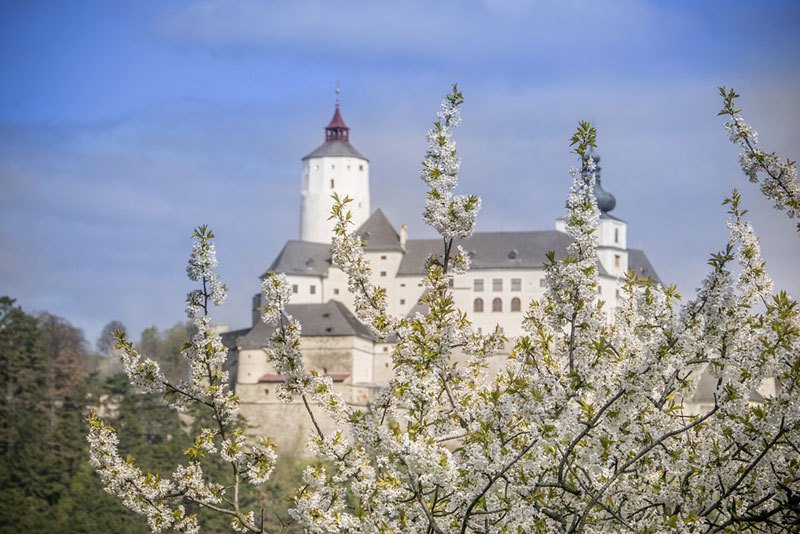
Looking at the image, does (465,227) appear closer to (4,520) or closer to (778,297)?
(778,297)

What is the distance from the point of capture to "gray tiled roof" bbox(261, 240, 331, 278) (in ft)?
242

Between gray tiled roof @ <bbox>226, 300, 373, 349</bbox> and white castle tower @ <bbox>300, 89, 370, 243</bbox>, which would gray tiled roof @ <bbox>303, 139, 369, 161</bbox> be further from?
gray tiled roof @ <bbox>226, 300, 373, 349</bbox>

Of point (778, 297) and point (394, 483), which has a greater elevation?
point (778, 297)

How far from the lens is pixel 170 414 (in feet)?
206

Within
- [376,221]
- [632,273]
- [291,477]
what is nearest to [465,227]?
[632,273]

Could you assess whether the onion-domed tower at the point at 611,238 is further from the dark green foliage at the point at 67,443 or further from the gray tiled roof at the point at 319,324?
the dark green foliage at the point at 67,443

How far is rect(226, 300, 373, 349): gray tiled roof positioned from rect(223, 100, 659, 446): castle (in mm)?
52

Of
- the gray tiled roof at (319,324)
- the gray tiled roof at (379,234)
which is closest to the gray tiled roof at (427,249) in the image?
the gray tiled roof at (379,234)

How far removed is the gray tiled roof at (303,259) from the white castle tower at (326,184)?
2.87 m

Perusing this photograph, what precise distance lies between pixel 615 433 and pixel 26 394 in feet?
204

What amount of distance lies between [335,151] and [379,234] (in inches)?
359

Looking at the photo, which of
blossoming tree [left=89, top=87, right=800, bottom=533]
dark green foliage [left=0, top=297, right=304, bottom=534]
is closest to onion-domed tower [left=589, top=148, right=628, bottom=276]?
dark green foliage [left=0, top=297, right=304, bottom=534]

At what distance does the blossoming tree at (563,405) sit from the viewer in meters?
8.33

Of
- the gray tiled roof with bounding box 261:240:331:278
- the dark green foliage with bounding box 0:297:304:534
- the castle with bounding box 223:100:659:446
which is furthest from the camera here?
the gray tiled roof with bounding box 261:240:331:278
